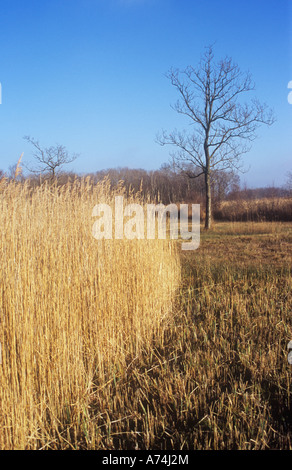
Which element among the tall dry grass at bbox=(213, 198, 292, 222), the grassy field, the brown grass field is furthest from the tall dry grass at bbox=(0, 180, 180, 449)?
the tall dry grass at bbox=(213, 198, 292, 222)

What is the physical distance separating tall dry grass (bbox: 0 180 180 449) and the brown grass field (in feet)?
0.03

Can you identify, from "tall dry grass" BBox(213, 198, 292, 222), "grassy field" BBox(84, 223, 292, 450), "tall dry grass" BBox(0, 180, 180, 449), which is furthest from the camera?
"tall dry grass" BBox(213, 198, 292, 222)

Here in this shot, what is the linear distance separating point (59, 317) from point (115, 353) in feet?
2.31

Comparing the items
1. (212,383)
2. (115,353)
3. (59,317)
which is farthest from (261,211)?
(59,317)

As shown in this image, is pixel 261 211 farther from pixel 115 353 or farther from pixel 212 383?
pixel 212 383

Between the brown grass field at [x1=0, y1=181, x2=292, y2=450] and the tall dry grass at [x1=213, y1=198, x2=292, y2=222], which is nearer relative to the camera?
the brown grass field at [x1=0, y1=181, x2=292, y2=450]

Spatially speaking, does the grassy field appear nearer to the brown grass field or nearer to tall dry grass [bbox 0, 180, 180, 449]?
the brown grass field

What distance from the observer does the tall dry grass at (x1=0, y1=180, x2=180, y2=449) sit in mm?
1979

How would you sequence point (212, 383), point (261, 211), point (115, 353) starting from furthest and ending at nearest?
point (261, 211)
point (115, 353)
point (212, 383)

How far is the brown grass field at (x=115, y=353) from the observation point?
190 centimetres

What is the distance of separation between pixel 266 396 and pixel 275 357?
413 mm

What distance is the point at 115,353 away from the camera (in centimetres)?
279

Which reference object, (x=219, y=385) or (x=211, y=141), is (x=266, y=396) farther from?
(x=211, y=141)

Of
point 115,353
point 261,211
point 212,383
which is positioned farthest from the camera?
point 261,211
